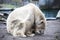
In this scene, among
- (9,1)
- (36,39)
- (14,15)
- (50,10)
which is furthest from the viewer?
(50,10)

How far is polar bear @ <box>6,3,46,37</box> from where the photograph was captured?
11.3ft

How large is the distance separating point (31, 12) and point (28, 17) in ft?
0.37

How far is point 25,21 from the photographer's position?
342cm

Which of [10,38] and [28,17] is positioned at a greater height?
[28,17]

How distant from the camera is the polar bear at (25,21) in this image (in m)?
3.43

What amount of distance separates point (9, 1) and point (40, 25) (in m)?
2.45

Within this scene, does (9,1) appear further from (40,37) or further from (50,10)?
(40,37)

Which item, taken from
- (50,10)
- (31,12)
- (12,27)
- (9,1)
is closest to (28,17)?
(31,12)

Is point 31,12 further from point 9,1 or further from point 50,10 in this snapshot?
point 50,10

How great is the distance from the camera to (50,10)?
20.6 ft

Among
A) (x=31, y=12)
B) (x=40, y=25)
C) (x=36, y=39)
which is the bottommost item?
(x=36, y=39)

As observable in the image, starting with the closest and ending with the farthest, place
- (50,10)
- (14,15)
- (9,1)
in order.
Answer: (14,15) < (9,1) < (50,10)

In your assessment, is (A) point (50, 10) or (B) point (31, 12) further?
(A) point (50, 10)

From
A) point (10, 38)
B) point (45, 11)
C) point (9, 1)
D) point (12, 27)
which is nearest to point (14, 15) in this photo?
point (12, 27)
